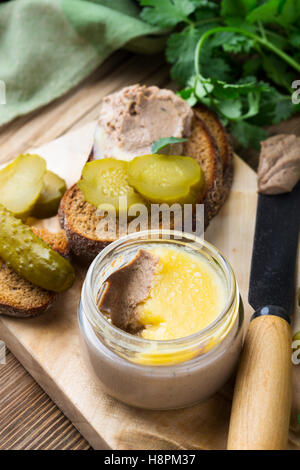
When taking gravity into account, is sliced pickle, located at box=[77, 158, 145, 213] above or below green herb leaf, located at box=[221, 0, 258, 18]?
below

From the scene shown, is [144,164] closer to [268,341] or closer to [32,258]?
[32,258]

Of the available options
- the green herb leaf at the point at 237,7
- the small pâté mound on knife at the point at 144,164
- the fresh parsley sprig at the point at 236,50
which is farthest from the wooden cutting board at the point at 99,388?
the green herb leaf at the point at 237,7

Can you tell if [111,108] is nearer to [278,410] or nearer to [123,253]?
[123,253]

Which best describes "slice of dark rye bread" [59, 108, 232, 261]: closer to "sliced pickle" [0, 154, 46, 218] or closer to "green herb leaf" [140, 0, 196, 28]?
"sliced pickle" [0, 154, 46, 218]

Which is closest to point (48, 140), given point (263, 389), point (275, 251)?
point (275, 251)

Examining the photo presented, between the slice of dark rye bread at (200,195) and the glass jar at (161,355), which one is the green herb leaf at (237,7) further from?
the glass jar at (161,355)

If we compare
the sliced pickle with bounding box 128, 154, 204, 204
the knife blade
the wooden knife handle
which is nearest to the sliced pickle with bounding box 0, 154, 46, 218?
the sliced pickle with bounding box 128, 154, 204, 204
